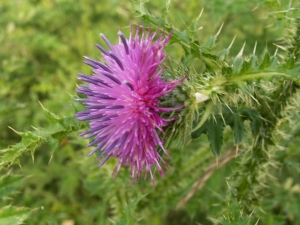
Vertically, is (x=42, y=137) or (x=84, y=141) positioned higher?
(x=42, y=137)

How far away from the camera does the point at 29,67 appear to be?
16.1 ft

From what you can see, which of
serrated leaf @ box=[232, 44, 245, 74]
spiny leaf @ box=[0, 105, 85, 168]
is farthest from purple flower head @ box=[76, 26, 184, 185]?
serrated leaf @ box=[232, 44, 245, 74]

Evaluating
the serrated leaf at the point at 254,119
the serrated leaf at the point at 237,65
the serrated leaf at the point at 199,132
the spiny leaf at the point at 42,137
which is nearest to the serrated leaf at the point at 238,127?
the serrated leaf at the point at 254,119

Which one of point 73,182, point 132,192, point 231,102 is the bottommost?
point 73,182

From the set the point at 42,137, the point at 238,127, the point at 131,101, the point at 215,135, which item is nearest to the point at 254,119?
the point at 238,127

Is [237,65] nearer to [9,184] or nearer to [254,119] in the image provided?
[254,119]

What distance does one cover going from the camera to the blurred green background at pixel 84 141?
9.66 feet

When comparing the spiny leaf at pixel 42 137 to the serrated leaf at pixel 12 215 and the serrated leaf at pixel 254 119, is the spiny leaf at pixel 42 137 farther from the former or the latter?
the serrated leaf at pixel 254 119

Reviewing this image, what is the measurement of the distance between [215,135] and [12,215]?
1.23 metres

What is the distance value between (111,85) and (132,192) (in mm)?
1283

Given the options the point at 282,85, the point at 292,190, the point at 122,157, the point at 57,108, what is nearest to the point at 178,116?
the point at 122,157

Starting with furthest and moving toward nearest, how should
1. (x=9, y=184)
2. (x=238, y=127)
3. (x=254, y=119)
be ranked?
(x=9, y=184) < (x=254, y=119) < (x=238, y=127)

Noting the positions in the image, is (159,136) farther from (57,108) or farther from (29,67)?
(29,67)

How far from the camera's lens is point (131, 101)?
182 centimetres
